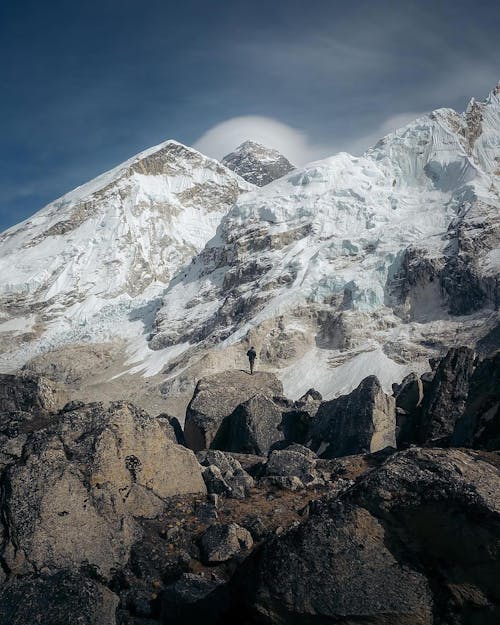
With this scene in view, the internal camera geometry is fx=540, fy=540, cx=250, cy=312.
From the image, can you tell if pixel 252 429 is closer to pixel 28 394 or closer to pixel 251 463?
pixel 251 463

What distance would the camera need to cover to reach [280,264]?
105m

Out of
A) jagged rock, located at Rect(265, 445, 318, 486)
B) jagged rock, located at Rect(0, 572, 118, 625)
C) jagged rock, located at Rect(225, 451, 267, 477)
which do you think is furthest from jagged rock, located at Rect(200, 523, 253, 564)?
jagged rock, located at Rect(225, 451, 267, 477)

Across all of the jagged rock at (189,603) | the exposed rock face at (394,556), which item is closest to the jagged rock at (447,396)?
the exposed rock face at (394,556)

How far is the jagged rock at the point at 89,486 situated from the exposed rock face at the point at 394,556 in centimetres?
300

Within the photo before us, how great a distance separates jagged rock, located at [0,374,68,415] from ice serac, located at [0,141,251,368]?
355 feet

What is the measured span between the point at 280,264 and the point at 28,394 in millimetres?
90285

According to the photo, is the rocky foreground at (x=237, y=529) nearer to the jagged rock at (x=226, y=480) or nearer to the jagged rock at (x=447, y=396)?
the jagged rock at (x=226, y=480)

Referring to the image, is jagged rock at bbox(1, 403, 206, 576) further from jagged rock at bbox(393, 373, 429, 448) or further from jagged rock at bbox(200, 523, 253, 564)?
jagged rock at bbox(393, 373, 429, 448)

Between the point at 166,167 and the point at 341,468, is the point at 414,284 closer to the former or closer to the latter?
the point at 341,468

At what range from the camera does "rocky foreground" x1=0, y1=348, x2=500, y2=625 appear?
19.6 ft

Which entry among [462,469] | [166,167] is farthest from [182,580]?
[166,167]

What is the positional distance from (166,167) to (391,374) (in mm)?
133408

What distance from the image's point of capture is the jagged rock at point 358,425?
1611cm

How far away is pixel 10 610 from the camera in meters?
6.87
